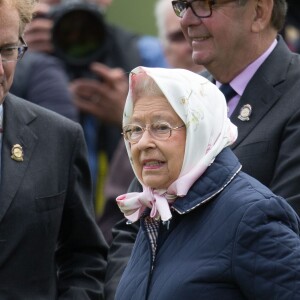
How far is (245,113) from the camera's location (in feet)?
14.2

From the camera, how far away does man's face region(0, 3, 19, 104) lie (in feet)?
14.0

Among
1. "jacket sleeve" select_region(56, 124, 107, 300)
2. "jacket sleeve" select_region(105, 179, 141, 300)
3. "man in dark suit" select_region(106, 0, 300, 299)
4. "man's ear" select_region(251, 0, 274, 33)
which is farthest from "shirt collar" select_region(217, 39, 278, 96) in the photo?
"jacket sleeve" select_region(56, 124, 107, 300)

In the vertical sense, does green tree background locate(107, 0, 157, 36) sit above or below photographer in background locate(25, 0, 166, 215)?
below

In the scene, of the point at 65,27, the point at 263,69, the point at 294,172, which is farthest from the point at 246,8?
the point at 65,27

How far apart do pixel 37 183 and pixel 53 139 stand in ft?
0.70

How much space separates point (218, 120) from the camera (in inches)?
146

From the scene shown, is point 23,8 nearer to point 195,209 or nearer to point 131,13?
point 195,209

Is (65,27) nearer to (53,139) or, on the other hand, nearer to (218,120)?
(53,139)

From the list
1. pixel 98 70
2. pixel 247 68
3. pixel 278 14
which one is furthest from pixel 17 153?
pixel 98 70

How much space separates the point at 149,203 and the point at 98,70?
10.1ft

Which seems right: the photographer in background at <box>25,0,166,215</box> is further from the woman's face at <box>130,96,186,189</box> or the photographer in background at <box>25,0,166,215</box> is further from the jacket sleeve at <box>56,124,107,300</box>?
the woman's face at <box>130,96,186,189</box>

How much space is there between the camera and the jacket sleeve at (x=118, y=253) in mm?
4473

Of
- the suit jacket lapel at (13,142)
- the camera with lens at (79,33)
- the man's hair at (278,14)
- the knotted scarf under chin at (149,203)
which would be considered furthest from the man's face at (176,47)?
the knotted scarf under chin at (149,203)

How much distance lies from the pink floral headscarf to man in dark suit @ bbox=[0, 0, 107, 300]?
2.21 ft
